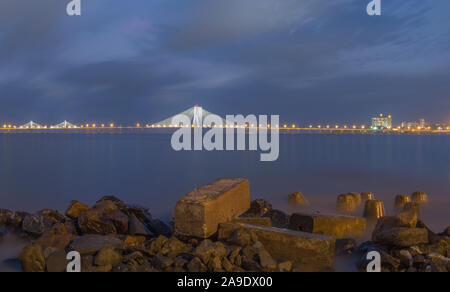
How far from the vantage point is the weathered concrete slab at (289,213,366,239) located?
4.47 m

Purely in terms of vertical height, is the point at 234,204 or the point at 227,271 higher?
the point at 234,204

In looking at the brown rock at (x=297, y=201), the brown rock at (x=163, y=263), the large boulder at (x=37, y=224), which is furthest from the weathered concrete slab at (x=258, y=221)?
the brown rock at (x=297, y=201)

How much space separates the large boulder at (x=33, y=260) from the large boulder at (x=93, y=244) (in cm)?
34

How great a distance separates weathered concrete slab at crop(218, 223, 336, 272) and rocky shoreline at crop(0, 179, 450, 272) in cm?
1

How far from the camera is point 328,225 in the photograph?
4531 millimetres

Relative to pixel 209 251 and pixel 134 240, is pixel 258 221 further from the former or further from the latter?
pixel 134 240

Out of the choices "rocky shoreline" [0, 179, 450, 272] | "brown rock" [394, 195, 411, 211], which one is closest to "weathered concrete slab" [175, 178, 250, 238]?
"rocky shoreline" [0, 179, 450, 272]

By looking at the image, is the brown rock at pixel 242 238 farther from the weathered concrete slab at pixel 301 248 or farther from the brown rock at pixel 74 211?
the brown rock at pixel 74 211

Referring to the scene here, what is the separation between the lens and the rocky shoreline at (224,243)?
3525 mm
